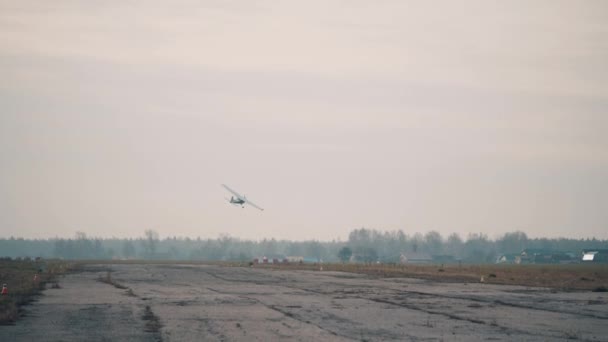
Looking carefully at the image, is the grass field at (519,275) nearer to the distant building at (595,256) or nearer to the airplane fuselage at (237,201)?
the airplane fuselage at (237,201)

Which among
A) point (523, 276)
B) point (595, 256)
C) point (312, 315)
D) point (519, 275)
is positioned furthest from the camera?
point (595, 256)

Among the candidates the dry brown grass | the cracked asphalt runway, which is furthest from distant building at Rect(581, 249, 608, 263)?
the cracked asphalt runway

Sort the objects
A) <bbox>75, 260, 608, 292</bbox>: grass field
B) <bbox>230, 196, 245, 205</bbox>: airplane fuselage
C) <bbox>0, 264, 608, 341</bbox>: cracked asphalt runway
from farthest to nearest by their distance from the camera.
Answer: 1. <bbox>230, 196, 245, 205</bbox>: airplane fuselage
2. <bbox>75, 260, 608, 292</bbox>: grass field
3. <bbox>0, 264, 608, 341</bbox>: cracked asphalt runway

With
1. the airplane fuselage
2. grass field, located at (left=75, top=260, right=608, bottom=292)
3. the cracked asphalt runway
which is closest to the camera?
the cracked asphalt runway

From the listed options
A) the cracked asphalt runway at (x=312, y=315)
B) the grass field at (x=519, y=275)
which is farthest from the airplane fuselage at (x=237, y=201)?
the cracked asphalt runway at (x=312, y=315)

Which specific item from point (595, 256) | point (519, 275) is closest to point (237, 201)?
point (519, 275)

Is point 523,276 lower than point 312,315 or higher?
higher

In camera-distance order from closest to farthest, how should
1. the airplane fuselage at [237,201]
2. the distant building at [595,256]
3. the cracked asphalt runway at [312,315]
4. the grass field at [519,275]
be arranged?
the cracked asphalt runway at [312,315] → the grass field at [519,275] → the airplane fuselage at [237,201] → the distant building at [595,256]

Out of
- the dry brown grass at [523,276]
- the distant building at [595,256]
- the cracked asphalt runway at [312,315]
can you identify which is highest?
the distant building at [595,256]

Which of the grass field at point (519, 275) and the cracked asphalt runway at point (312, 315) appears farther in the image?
the grass field at point (519, 275)

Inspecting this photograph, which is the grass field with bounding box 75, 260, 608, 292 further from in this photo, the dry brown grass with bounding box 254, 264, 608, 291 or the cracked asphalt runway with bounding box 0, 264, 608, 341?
the cracked asphalt runway with bounding box 0, 264, 608, 341

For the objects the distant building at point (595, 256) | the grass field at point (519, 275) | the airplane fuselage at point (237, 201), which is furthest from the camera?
the distant building at point (595, 256)

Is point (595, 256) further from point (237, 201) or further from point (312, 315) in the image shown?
point (312, 315)

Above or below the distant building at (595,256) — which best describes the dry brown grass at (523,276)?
below
